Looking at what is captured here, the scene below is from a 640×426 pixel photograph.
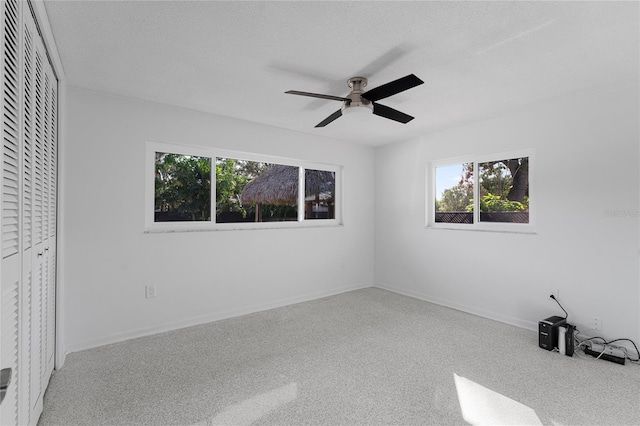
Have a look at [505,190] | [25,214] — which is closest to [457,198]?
[505,190]

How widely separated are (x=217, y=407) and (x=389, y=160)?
12.8ft

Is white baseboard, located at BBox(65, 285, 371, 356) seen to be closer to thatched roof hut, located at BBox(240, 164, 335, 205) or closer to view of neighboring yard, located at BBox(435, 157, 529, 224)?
thatched roof hut, located at BBox(240, 164, 335, 205)

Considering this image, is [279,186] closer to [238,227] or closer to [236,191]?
[236,191]

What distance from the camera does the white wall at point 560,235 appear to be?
2.78 m

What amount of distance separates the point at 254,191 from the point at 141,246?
4.63 ft

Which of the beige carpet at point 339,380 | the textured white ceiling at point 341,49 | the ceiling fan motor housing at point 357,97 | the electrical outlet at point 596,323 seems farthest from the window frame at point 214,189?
the electrical outlet at point 596,323

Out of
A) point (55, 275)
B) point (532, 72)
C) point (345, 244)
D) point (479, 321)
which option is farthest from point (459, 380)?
point (55, 275)

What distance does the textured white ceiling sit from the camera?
1773mm

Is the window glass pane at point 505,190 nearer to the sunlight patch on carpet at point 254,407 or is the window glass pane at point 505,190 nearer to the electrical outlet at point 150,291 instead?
the sunlight patch on carpet at point 254,407

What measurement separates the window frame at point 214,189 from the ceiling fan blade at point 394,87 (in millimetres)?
1877

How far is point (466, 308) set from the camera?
3.90m

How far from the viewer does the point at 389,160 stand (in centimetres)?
488

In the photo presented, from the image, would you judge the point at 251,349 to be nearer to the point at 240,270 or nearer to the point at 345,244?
the point at 240,270

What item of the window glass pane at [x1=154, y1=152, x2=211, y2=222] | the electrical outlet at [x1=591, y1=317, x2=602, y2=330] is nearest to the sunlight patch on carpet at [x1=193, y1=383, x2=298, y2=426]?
the window glass pane at [x1=154, y1=152, x2=211, y2=222]
